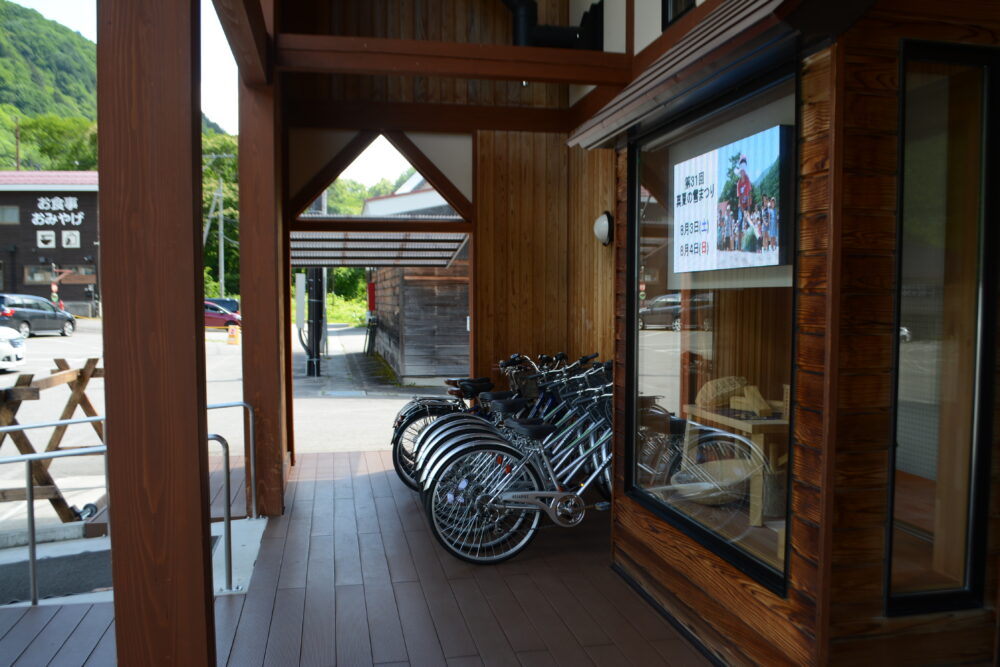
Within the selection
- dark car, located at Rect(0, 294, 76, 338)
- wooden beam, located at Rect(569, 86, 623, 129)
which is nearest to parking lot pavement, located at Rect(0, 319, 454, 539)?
dark car, located at Rect(0, 294, 76, 338)

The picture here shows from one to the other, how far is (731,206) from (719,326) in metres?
0.49

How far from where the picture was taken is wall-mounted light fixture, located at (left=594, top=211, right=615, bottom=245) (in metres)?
5.63

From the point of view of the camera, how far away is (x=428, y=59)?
15.3 feet

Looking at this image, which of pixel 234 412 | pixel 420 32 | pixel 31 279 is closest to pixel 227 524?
pixel 420 32

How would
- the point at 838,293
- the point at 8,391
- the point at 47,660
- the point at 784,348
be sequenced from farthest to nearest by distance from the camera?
the point at 8,391 < the point at 47,660 < the point at 784,348 < the point at 838,293

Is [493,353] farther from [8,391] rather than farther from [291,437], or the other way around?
[8,391]

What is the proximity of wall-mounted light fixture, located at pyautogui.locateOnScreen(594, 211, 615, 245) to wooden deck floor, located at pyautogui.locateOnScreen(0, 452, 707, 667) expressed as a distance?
2.29 metres

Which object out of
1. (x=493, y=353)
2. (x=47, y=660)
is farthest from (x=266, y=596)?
(x=493, y=353)

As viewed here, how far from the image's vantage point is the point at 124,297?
1.72 m

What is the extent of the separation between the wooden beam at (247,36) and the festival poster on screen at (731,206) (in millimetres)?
2028

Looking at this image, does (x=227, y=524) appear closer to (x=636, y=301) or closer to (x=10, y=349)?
(x=636, y=301)

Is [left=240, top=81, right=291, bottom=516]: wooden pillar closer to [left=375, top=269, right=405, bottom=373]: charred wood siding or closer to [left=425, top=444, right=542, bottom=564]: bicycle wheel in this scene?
[left=425, top=444, right=542, bottom=564]: bicycle wheel

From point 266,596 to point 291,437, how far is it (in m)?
3.00

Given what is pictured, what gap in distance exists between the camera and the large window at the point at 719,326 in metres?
2.46
